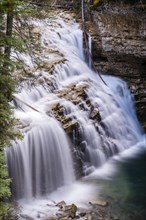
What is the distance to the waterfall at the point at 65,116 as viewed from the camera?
9.20 metres

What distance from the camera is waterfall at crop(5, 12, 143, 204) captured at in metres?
9.20

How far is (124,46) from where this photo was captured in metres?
15.9

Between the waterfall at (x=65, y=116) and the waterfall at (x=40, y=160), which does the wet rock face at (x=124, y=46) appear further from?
the waterfall at (x=40, y=160)

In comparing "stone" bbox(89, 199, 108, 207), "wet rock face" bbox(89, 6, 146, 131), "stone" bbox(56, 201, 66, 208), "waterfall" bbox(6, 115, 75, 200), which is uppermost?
"wet rock face" bbox(89, 6, 146, 131)

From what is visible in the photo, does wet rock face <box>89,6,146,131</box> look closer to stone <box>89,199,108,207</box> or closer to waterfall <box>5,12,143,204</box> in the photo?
waterfall <box>5,12,143,204</box>

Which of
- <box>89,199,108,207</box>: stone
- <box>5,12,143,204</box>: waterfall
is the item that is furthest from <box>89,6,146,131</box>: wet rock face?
<box>89,199,108,207</box>: stone

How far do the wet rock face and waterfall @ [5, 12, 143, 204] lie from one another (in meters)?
0.55

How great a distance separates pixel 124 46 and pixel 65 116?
6.43 meters

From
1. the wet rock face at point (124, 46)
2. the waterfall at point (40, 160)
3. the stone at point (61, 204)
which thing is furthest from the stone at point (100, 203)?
the wet rock face at point (124, 46)

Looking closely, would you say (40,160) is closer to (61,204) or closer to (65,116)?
(61,204)

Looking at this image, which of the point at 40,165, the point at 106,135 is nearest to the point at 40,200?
the point at 40,165

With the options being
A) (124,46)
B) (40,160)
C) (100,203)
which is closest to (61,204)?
(100,203)

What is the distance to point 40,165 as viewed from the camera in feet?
31.0

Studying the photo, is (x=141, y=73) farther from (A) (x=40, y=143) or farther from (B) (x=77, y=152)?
(A) (x=40, y=143)
